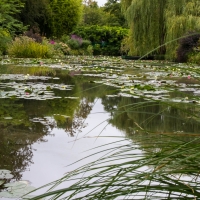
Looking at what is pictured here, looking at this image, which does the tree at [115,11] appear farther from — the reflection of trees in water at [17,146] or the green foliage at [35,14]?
the reflection of trees in water at [17,146]

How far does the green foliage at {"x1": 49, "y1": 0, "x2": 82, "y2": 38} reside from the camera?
24438mm

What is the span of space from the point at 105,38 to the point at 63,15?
9.71ft

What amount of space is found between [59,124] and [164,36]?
13131 millimetres

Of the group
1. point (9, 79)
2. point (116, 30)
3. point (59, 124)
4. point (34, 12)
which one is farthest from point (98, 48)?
point (59, 124)

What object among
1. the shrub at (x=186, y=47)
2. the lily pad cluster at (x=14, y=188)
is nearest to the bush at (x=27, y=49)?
the shrub at (x=186, y=47)

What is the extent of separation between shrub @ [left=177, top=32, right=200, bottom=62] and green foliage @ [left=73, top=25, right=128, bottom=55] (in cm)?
1001

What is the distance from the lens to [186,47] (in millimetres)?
14742

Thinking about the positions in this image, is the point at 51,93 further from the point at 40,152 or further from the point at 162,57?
the point at 162,57

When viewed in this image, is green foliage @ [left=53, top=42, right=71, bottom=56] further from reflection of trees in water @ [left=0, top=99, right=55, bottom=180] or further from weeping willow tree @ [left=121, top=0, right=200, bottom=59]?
reflection of trees in water @ [left=0, top=99, right=55, bottom=180]

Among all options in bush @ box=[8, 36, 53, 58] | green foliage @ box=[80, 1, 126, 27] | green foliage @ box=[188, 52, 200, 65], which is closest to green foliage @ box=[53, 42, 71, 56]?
bush @ box=[8, 36, 53, 58]

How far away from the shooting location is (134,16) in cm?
1591

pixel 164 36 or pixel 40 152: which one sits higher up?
pixel 164 36

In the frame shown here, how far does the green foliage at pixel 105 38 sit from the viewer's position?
24.8 m

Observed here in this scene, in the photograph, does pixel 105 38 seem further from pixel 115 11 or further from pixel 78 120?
pixel 78 120
